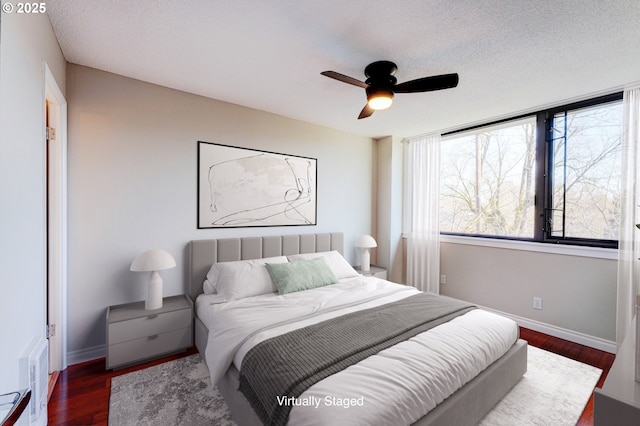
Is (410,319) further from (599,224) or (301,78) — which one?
(599,224)

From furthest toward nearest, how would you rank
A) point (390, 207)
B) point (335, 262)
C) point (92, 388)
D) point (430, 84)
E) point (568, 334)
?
point (390, 207), point (335, 262), point (568, 334), point (92, 388), point (430, 84)

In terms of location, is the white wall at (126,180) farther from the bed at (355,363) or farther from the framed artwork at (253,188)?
the bed at (355,363)

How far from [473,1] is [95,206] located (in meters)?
3.23

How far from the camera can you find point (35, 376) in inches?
54.4

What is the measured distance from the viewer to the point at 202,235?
295 centimetres

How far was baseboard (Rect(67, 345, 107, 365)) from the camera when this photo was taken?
7.64 feet

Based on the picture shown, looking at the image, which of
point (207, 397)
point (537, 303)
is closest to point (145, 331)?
point (207, 397)

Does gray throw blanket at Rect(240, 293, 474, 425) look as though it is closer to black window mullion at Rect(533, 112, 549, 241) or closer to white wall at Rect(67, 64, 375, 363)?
white wall at Rect(67, 64, 375, 363)

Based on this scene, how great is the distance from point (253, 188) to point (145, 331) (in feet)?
5.77

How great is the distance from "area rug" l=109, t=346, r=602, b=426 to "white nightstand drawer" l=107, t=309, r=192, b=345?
293 mm

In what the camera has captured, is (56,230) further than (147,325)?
No

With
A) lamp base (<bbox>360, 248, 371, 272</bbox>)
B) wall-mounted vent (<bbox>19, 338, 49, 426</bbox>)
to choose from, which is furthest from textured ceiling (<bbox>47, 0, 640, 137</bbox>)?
lamp base (<bbox>360, 248, 371, 272</bbox>)

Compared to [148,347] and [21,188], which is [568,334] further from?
[21,188]

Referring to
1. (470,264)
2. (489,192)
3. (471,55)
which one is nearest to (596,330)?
(470,264)
